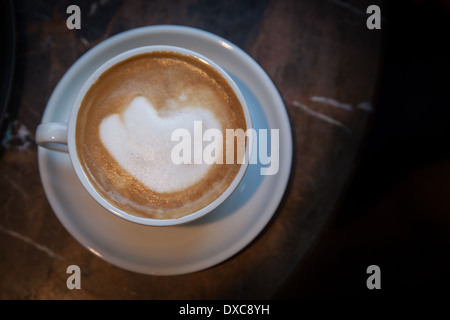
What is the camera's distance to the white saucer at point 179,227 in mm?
765

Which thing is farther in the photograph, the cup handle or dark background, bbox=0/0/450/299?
dark background, bbox=0/0/450/299

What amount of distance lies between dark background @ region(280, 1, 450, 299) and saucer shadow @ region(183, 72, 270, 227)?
20 cm

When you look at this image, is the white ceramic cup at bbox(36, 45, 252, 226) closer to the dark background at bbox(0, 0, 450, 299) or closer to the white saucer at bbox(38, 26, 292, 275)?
the white saucer at bbox(38, 26, 292, 275)

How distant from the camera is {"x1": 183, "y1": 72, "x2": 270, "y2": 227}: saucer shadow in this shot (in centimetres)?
77

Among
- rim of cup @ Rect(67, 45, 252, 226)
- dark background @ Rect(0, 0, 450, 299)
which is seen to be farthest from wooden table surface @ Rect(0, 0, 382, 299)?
rim of cup @ Rect(67, 45, 252, 226)

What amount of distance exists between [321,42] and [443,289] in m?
0.61

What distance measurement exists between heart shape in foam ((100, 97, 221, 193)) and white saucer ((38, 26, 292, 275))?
0.39 feet

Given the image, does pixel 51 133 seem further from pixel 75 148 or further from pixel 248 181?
pixel 248 181

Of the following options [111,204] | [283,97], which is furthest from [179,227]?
[283,97]

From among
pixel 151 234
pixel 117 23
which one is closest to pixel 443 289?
pixel 151 234

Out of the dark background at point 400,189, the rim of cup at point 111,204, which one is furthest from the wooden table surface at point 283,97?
the rim of cup at point 111,204

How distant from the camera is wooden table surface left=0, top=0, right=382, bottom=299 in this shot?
2.72ft

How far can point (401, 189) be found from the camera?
0.82 m

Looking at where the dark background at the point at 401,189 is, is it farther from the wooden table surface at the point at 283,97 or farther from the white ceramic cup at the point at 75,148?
the white ceramic cup at the point at 75,148
